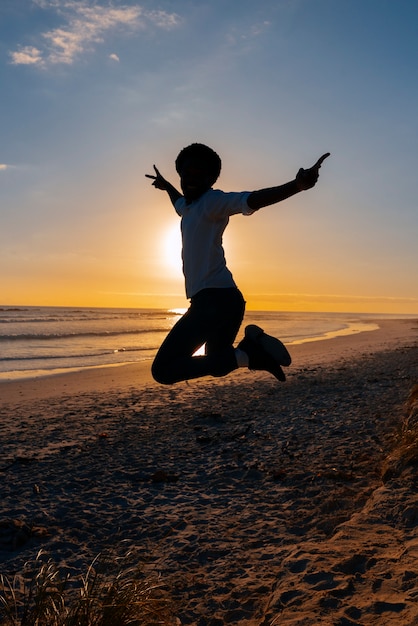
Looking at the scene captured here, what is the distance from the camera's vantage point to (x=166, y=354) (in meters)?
3.94

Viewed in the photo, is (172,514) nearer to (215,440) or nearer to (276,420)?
(215,440)

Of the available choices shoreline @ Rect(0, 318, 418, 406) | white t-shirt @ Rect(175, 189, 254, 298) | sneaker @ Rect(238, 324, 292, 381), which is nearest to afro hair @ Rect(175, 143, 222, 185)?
white t-shirt @ Rect(175, 189, 254, 298)

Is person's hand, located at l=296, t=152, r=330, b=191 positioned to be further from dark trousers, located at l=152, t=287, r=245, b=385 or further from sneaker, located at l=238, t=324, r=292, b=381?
sneaker, located at l=238, t=324, r=292, b=381

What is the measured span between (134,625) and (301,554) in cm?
138

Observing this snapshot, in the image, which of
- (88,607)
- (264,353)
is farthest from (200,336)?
(88,607)

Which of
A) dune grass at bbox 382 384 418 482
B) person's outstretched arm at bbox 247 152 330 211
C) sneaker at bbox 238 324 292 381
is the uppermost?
person's outstretched arm at bbox 247 152 330 211

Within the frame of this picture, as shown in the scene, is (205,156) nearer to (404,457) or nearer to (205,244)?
(205,244)

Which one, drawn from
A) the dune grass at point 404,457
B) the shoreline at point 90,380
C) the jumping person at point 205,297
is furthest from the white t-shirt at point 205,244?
the shoreline at point 90,380

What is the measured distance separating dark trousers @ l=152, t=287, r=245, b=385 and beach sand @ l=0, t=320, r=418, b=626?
1.24m

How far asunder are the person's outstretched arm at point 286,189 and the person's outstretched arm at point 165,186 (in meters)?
1.38

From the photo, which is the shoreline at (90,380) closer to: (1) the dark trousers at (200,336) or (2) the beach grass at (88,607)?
(1) the dark trousers at (200,336)

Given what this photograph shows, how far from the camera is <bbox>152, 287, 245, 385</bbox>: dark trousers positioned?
3.88 meters

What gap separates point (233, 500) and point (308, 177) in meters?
3.23

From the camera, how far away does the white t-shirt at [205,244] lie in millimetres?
3793
